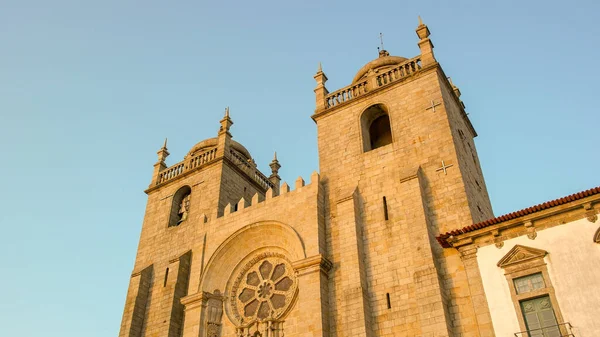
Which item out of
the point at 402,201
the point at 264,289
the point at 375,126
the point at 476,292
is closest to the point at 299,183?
the point at 264,289

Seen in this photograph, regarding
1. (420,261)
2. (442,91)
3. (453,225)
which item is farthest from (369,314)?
(442,91)

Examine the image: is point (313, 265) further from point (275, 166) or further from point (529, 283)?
point (275, 166)

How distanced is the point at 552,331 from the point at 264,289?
10.1 meters

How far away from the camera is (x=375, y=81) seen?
70.3ft

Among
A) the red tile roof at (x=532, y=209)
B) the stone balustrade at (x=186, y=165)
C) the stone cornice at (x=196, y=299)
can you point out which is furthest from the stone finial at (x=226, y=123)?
the red tile roof at (x=532, y=209)

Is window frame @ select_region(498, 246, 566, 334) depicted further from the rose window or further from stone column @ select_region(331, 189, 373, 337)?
the rose window

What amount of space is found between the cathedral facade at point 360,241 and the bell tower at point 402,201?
0.15 ft

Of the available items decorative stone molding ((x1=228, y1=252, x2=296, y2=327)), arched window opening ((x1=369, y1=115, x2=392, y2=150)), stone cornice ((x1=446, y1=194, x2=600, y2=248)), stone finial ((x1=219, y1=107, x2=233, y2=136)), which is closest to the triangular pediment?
stone cornice ((x1=446, y1=194, x2=600, y2=248))

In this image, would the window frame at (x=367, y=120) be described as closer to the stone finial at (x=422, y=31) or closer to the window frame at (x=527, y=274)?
the stone finial at (x=422, y=31)

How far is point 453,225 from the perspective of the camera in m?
15.6

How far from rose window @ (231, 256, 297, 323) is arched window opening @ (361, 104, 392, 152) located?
5.75 meters

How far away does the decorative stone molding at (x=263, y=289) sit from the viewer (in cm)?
1792

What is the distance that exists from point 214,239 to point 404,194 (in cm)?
820

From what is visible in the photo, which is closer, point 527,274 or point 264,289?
point 527,274
